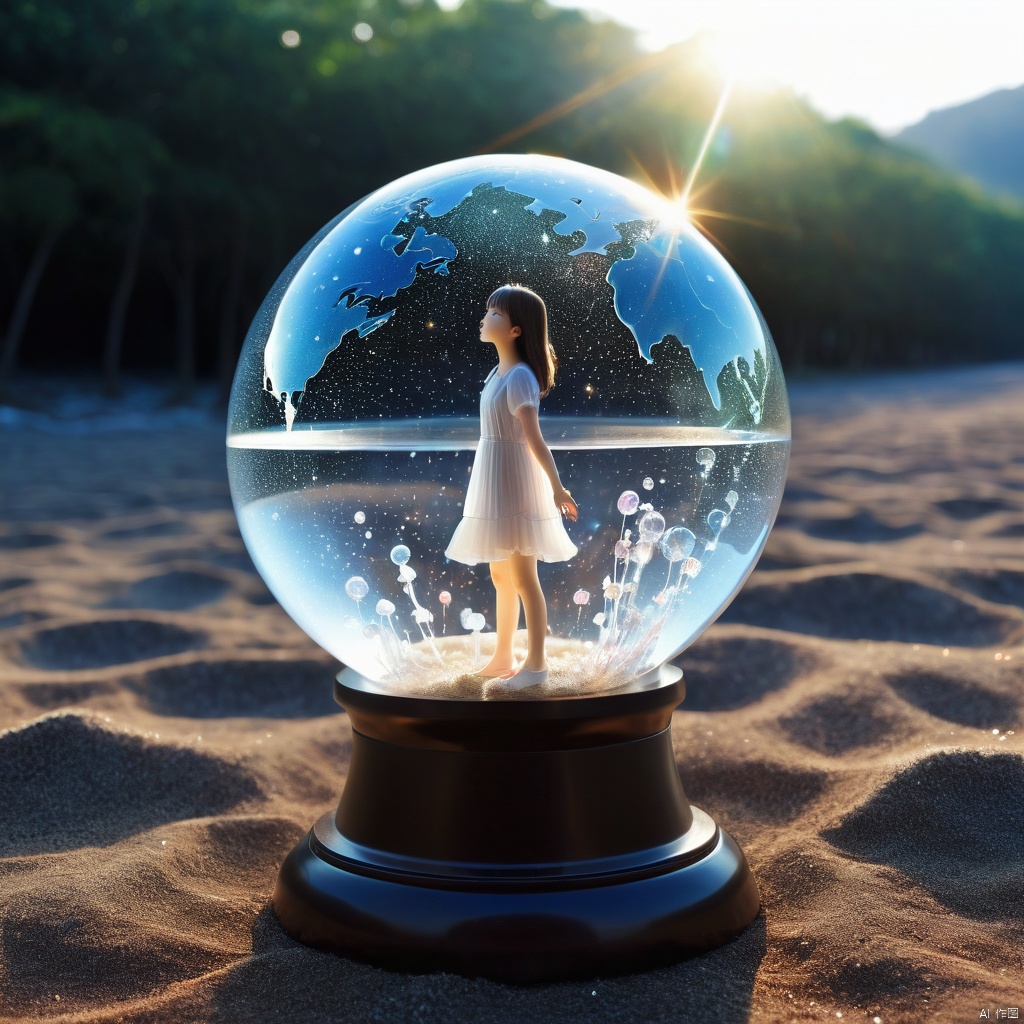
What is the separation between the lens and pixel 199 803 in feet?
10.0

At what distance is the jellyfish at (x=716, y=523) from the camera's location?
7.63ft

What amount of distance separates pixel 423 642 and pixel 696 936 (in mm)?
789

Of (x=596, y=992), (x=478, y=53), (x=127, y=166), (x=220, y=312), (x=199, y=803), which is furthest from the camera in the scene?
(x=478, y=53)

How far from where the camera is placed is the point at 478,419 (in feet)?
7.57

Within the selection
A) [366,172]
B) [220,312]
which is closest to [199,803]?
[366,172]

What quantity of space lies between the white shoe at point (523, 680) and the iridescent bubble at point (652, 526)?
1.09 feet

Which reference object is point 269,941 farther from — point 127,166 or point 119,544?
point 127,166

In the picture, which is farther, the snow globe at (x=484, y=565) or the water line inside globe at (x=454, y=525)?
the water line inside globe at (x=454, y=525)

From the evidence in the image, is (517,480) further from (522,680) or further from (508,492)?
(522,680)

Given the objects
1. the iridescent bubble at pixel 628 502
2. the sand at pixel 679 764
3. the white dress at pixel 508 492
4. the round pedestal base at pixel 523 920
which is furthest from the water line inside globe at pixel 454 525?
the sand at pixel 679 764

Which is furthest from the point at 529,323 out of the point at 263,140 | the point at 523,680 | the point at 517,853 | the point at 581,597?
the point at 263,140

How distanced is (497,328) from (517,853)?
98cm

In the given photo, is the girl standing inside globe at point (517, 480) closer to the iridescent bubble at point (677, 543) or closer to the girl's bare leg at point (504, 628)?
the girl's bare leg at point (504, 628)

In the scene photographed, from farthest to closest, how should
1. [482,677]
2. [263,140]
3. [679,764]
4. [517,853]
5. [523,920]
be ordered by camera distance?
[263,140] < [679,764] < [482,677] < [517,853] < [523,920]
